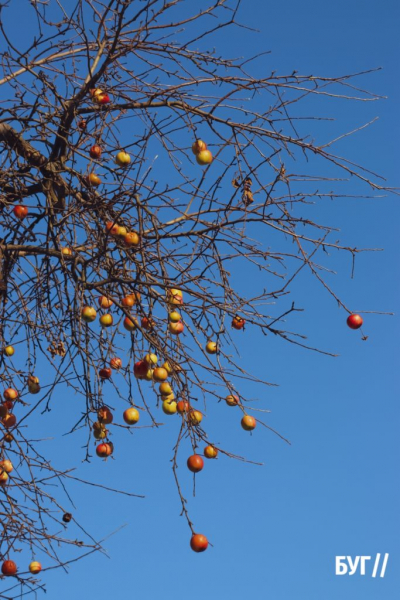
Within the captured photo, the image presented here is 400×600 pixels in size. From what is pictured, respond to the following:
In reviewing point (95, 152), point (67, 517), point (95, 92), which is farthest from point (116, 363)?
point (95, 92)

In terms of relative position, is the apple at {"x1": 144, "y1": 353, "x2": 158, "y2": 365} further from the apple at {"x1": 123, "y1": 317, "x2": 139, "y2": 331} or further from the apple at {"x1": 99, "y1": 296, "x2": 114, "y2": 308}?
the apple at {"x1": 99, "y1": 296, "x2": 114, "y2": 308}

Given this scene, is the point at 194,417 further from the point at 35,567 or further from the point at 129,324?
the point at 35,567

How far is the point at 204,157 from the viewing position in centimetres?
364

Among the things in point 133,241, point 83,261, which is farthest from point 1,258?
point 133,241

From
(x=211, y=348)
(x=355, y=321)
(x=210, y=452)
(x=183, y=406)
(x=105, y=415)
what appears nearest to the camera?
(x=183, y=406)

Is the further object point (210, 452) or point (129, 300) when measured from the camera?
point (129, 300)

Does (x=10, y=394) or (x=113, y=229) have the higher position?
(x=113, y=229)

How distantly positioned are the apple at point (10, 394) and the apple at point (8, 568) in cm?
72

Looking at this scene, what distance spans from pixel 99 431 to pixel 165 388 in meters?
0.45

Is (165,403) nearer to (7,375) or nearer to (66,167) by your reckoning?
(7,375)

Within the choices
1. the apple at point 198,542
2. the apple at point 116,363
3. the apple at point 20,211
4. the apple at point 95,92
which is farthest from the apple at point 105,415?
the apple at point 95,92

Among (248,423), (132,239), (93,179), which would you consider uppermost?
(93,179)

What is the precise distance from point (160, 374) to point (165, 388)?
2.9 inches

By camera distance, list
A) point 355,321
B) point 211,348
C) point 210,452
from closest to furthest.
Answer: point 210,452
point 211,348
point 355,321
